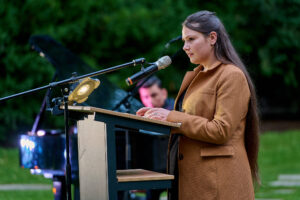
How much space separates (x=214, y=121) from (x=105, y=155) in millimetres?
668

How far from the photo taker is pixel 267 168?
39.3 ft

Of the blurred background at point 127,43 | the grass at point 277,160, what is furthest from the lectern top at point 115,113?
the blurred background at point 127,43

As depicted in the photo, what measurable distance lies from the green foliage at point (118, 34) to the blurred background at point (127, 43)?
0.03 m

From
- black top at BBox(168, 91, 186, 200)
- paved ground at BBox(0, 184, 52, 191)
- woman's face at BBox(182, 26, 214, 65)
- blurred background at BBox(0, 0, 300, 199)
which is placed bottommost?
paved ground at BBox(0, 184, 52, 191)

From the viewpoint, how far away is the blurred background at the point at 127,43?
14.6 m

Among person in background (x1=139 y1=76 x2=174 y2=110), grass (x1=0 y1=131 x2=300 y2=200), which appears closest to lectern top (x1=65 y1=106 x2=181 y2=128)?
grass (x1=0 y1=131 x2=300 y2=200)

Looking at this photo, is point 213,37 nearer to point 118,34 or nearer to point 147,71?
point 147,71

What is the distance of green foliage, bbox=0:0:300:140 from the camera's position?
14797 millimetres

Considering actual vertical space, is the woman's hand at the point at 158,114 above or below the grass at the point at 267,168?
above

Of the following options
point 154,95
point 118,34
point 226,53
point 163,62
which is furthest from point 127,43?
point 226,53

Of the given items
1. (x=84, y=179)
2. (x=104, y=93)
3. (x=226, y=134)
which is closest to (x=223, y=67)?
(x=226, y=134)

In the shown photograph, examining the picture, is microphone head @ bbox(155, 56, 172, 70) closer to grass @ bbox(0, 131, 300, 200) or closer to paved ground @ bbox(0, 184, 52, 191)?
grass @ bbox(0, 131, 300, 200)

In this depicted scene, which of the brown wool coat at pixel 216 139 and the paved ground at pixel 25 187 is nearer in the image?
the brown wool coat at pixel 216 139

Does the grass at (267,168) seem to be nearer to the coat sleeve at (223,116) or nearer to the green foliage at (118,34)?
the green foliage at (118,34)
